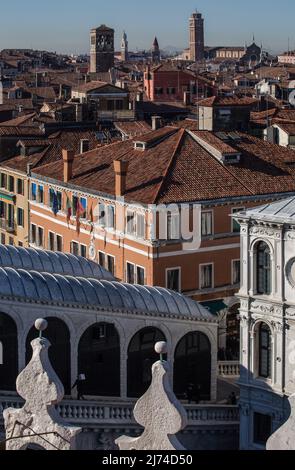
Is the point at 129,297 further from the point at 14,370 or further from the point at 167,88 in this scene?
the point at 167,88

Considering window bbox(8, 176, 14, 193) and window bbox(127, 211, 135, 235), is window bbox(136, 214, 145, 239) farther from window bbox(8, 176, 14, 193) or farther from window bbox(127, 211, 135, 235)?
window bbox(8, 176, 14, 193)

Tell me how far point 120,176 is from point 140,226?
2321mm

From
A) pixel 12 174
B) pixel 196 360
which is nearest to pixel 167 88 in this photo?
pixel 12 174

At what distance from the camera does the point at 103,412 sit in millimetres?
22312

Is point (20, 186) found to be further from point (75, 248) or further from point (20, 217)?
point (75, 248)

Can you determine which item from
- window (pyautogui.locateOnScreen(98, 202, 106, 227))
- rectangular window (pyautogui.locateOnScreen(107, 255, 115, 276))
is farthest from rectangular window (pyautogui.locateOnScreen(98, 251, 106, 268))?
window (pyautogui.locateOnScreen(98, 202, 106, 227))

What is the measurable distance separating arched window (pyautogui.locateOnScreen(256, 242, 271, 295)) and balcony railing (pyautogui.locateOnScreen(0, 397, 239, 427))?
2917 mm

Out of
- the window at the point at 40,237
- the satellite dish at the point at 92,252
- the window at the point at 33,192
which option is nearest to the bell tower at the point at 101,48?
the window at the point at 33,192

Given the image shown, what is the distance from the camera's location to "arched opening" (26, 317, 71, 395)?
24.5 meters

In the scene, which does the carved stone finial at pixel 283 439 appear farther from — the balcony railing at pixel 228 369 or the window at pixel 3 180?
the window at pixel 3 180

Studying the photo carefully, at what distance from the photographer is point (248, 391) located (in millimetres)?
25125

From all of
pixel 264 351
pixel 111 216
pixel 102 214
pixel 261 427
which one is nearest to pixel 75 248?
pixel 102 214

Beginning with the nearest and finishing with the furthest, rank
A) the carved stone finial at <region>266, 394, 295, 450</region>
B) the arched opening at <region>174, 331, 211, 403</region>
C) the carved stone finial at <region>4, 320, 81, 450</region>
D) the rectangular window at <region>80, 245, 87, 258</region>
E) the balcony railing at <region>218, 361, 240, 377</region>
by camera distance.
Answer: the carved stone finial at <region>266, 394, 295, 450</region>
the carved stone finial at <region>4, 320, 81, 450</region>
the arched opening at <region>174, 331, 211, 403</region>
the balcony railing at <region>218, 361, 240, 377</region>
the rectangular window at <region>80, 245, 87, 258</region>

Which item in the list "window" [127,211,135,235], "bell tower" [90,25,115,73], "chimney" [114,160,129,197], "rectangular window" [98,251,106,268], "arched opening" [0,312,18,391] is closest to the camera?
"arched opening" [0,312,18,391]
